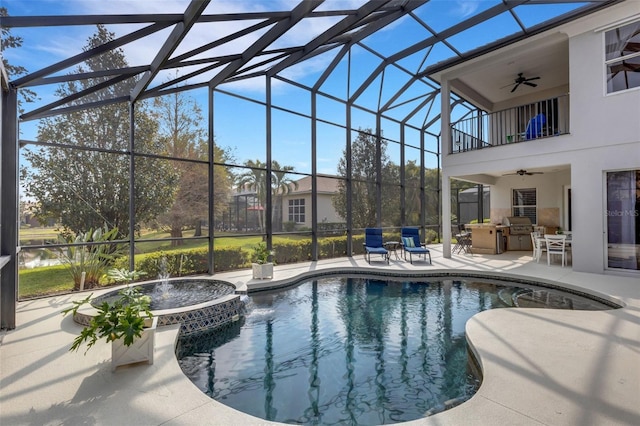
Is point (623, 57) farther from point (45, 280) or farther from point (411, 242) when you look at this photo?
point (45, 280)

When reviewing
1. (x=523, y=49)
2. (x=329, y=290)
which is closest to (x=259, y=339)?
(x=329, y=290)

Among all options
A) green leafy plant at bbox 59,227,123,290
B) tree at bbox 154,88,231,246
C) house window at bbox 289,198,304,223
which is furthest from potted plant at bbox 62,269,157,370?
house window at bbox 289,198,304,223

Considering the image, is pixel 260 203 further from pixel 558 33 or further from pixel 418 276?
pixel 558 33

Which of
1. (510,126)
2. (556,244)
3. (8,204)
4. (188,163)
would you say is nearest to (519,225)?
(556,244)

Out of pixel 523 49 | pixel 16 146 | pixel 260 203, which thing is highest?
pixel 523 49

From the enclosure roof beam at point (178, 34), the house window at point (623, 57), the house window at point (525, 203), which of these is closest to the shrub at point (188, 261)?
the enclosure roof beam at point (178, 34)

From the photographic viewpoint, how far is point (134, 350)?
3.16 m

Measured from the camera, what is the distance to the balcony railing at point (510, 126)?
928cm

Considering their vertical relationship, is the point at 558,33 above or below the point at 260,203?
above

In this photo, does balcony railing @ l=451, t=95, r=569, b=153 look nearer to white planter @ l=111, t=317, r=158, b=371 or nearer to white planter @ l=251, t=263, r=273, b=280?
white planter @ l=251, t=263, r=273, b=280

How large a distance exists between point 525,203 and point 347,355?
455 inches

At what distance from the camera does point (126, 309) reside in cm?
311

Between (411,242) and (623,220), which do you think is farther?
(411,242)

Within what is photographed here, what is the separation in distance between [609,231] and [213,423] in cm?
912
